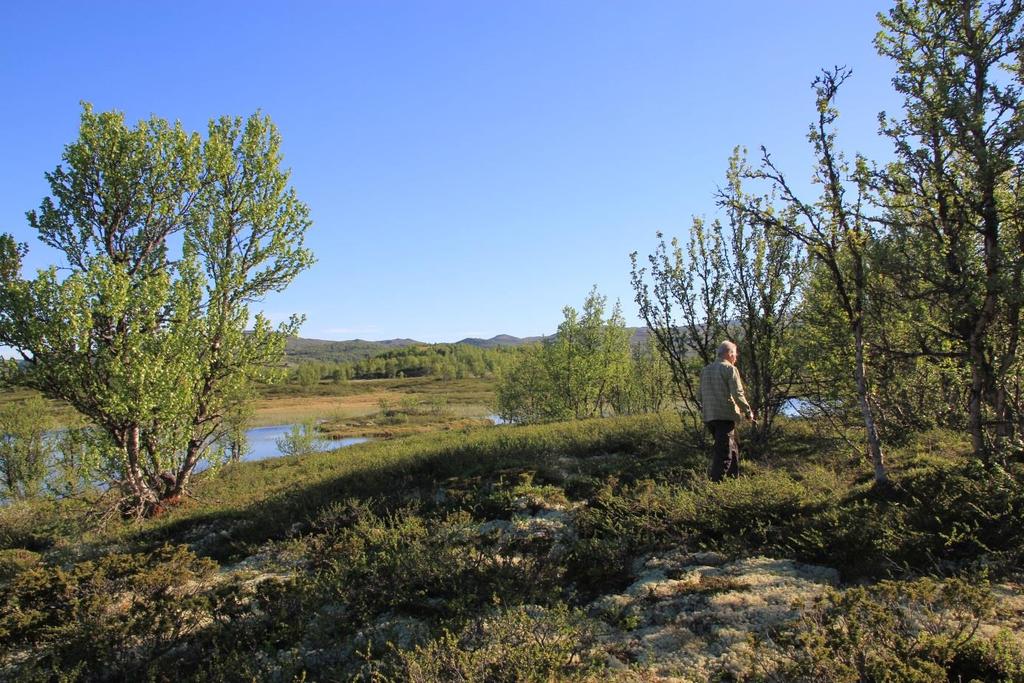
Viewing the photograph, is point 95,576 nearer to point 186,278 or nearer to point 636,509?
point 636,509

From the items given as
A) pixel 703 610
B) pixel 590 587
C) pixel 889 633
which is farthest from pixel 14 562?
pixel 889 633

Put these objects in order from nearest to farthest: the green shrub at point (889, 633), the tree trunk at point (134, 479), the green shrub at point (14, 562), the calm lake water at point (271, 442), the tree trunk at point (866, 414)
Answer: the green shrub at point (889, 633), the tree trunk at point (866, 414), the green shrub at point (14, 562), the tree trunk at point (134, 479), the calm lake water at point (271, 442)

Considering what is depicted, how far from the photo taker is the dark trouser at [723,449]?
27.2 feet

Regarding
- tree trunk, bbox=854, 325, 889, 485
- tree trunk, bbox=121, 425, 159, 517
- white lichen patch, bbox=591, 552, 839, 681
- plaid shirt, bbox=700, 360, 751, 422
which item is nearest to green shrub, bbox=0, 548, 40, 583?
tree trunk, bbox=121, 425, 159, 517

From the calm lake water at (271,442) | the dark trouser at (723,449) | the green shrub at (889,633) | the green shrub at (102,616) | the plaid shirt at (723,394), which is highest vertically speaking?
the plaid shirt at (723,394)

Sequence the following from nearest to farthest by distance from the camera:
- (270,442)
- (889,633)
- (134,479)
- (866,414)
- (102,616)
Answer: (889,633) → (102,616) → (866,414) → (134,479) → (270,442)

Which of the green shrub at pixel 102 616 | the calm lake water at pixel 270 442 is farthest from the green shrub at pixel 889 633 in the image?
the calm lake water at pixel 270 442

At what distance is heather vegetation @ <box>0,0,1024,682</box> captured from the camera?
175 inches

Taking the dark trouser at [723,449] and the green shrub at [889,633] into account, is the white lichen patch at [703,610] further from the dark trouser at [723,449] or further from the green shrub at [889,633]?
the dark trouser at [723,449]

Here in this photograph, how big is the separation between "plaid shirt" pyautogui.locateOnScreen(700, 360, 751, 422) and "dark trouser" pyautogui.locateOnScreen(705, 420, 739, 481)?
0.37 ft

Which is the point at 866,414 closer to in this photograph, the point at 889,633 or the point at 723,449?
the point at 723,449

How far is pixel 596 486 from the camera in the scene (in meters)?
8.99

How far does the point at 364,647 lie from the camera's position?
4.94 metres

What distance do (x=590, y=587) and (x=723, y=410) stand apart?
12.3 feet
